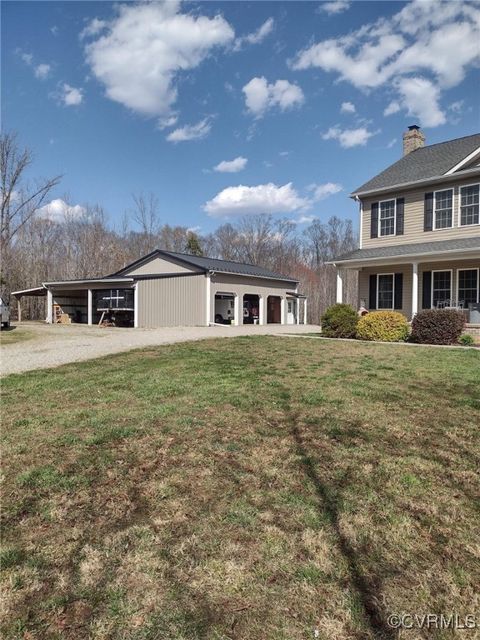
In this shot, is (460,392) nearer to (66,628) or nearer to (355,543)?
(355,543)

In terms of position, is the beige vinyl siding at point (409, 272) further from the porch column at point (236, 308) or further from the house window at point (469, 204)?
the porch column at point (236, 308)

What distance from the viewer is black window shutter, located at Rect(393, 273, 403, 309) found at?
52.2ft

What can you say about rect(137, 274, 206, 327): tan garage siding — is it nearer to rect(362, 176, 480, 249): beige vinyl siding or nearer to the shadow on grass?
rect(362, 176, 480, 249): beige vinyl siding

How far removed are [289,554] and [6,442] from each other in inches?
121

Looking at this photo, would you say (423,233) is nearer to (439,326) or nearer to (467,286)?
(467,286)

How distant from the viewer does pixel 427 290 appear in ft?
50.3

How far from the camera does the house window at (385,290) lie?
53.2 feet

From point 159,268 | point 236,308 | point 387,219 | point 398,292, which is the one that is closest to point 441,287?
point 398,292

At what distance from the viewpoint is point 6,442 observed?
388 centimetres

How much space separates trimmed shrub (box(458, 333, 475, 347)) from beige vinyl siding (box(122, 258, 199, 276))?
14566 millimetres

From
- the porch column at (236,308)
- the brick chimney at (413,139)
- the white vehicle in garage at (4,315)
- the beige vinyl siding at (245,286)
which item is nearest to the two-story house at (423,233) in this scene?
the brick chimney at (413,139)

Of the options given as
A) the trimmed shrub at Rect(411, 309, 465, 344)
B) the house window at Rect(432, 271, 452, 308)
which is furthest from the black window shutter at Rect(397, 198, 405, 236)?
the trimmed shrub at Rect(411, 309, 465, 344)

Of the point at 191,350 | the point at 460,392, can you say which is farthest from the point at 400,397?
the point at 191,350

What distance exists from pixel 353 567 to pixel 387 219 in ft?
54.2
